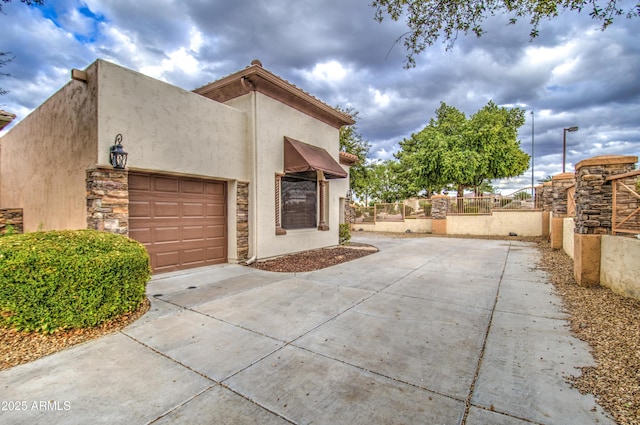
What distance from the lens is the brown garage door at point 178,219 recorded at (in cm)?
621

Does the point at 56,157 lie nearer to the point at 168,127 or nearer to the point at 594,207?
the point at 168,127

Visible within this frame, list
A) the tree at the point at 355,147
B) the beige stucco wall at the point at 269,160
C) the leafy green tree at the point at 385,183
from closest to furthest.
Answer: the beige stucco wall at the point at 269,160 < the tree at the point at 355,147 < the leafy green tree at the point at 385,183

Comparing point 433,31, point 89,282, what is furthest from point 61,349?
point 433,31

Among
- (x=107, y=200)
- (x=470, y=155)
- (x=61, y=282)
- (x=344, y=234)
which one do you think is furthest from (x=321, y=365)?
(x=470, y=155)

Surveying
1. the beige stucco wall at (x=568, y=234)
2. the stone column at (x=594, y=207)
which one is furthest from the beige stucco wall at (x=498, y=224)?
the stone column at (x=594, y=207)

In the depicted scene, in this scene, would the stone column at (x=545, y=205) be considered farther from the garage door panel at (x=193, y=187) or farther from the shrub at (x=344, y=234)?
the garage door panel at (x=193, y=187)

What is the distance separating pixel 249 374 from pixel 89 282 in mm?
2518

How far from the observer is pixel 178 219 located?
6.88 m

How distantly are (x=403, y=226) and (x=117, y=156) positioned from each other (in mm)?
16127

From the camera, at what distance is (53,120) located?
689 cm

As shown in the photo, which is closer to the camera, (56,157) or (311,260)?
(56,157)

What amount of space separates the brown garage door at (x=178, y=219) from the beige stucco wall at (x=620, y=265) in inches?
335

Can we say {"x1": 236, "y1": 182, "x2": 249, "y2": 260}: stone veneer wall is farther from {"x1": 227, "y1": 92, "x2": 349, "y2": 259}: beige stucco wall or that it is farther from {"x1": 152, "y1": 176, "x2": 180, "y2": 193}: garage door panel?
{"x1": 152, "y1": 176, "x2": 180, "y2": 193}: garage door panel

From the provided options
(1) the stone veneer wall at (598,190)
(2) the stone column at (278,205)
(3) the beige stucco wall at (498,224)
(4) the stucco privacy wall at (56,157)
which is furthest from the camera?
(3) the beige stucco wall at (498,224)
